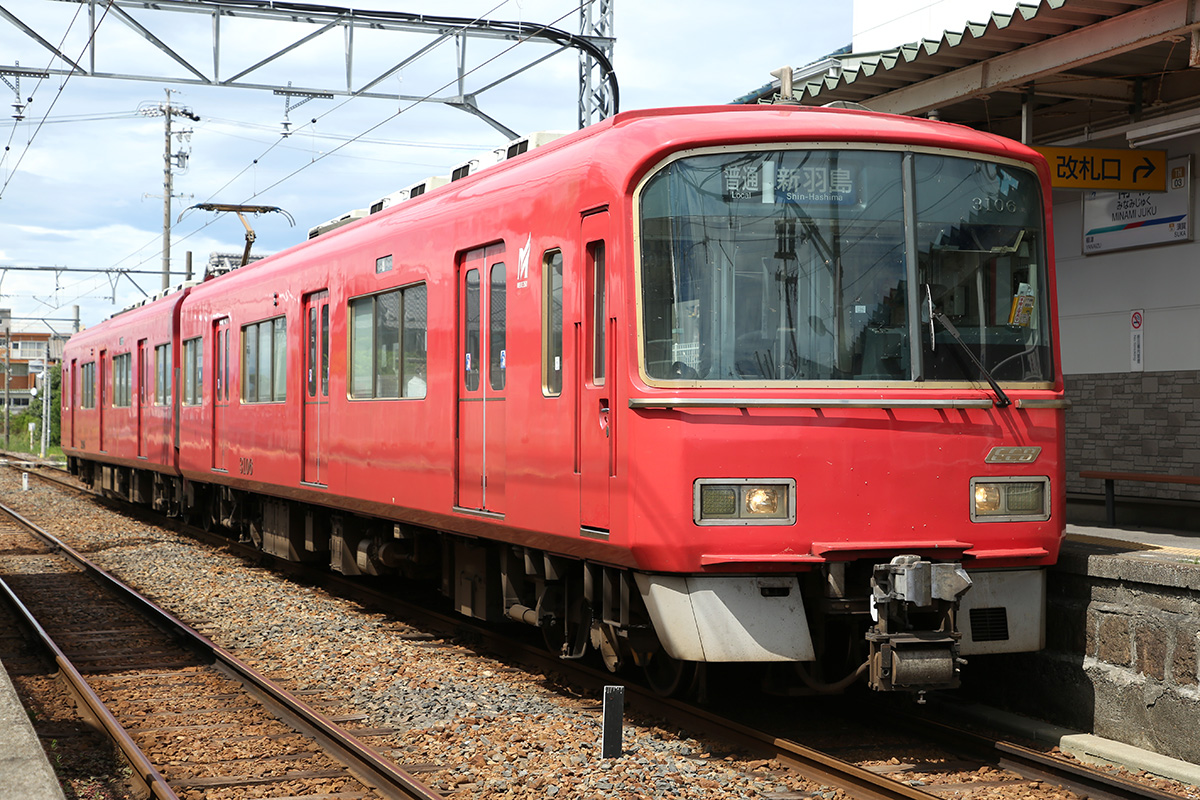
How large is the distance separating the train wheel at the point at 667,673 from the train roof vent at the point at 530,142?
10.3ft

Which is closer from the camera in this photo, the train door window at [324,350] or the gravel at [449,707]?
the gravel at [449,707]

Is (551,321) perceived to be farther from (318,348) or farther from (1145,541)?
(318,348)

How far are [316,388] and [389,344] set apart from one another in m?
1.87

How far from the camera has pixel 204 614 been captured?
11.0m

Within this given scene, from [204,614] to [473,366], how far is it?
4.45 m

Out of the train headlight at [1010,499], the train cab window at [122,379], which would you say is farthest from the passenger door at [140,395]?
the train headlight at [1010,499]

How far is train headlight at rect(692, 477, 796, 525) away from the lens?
19.3 feet

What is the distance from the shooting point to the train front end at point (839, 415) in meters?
5.91

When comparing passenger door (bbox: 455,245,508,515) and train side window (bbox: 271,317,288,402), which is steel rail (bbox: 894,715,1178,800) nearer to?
passenger door (bbox: 455,245,508,515)

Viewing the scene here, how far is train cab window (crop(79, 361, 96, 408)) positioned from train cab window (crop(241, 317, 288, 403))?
1133 cm

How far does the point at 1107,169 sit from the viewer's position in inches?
399

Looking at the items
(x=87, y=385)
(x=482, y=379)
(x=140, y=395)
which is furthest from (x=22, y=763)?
(x=87, y=385)

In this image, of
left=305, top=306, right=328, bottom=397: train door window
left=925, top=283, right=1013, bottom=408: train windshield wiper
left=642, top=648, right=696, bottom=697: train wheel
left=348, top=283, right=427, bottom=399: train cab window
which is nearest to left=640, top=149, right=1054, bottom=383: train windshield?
left=925, top=283, right=1013, bottom=408: train windshield wiper

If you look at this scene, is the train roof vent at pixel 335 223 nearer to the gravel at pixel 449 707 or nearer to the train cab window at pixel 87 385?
the gravel at pixel 449 707
